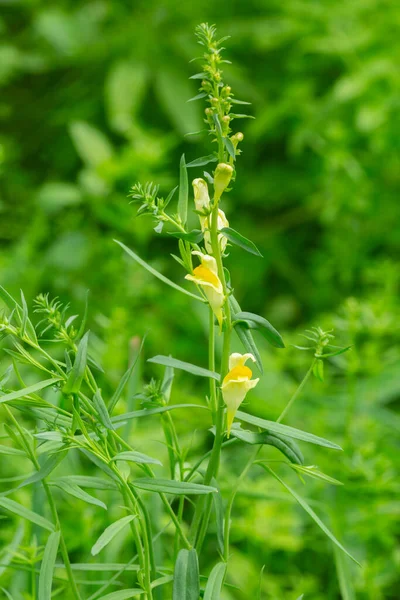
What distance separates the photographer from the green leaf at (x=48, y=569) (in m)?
0.40

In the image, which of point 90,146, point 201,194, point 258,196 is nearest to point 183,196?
point 201,194

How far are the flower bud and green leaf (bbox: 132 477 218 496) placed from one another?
0.14m

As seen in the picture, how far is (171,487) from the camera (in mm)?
404

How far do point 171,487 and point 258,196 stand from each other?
134 centimetres

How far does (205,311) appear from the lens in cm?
137

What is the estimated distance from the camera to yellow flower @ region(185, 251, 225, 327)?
39 centimetres

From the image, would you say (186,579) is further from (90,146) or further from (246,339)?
(90,146)

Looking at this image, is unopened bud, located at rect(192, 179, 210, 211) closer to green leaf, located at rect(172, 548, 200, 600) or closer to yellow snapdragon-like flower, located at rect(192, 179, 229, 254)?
yellow snapdragon-like flower, located at rect(192, 179, 229, 254)

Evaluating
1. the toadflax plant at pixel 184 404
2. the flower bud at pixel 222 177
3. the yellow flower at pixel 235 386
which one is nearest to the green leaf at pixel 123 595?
the toadflax plant at pixel 184 404

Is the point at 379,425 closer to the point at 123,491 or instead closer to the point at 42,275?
the point at 42,275

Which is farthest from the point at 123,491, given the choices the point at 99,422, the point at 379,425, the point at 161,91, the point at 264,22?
the point at 264,22

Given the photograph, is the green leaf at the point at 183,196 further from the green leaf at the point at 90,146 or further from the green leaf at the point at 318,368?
the green leaf at the point at 90,146

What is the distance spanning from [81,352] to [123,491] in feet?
0.33

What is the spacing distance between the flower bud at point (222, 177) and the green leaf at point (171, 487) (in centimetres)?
14
